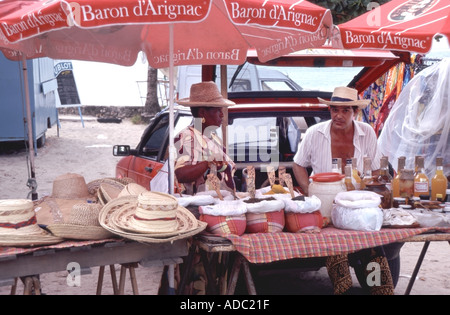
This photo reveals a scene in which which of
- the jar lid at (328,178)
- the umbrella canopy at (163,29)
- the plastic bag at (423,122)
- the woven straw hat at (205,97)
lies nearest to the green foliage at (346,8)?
the plastic bag at (423,122)

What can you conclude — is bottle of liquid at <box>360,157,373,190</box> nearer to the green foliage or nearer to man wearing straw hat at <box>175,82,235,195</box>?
man wearing straw hat at <box>175,82,235,195</box>

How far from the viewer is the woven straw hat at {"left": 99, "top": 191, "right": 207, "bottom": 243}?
3211 millimetres

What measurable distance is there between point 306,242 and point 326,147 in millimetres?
1675

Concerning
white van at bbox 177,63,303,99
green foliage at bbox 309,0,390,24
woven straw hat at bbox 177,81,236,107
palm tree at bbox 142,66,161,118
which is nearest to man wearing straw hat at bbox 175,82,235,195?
woven straw hat at bbox 177,81,236,107

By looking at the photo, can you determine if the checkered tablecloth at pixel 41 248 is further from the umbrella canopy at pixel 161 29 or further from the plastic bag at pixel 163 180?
the umbrella canopy at pixel 161 29

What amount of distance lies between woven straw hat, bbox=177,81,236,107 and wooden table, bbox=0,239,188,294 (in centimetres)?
141

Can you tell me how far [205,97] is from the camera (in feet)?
14.9

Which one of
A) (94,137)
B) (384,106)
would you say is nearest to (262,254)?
(384,106)

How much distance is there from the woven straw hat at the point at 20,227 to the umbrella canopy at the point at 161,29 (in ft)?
3.37

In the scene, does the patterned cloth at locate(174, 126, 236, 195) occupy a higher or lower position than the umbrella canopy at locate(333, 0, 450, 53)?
lower

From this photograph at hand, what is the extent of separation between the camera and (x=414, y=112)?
24.8 ft

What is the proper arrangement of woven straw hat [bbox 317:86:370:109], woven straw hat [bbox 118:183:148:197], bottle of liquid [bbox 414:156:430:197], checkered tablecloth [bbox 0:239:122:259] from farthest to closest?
woven straw hat [bbox 317:86:370:109] → bottle of liquid [bbox 414:156:430:197] → woven straw hat [bbox 118:183:148:197] → checkered tablecloth [bbox 0:239:122:259]

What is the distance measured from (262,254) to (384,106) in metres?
6.63
